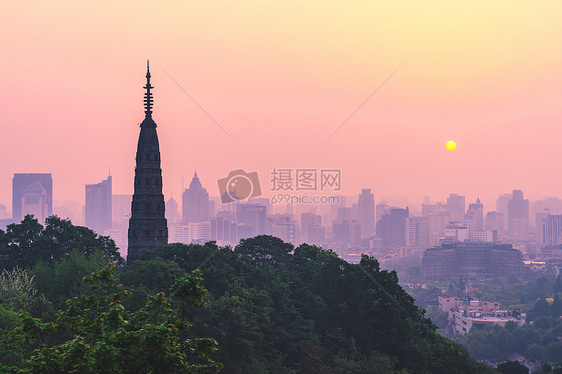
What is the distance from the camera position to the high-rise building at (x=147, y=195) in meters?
51.1

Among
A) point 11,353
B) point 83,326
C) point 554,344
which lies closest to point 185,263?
point 11,353

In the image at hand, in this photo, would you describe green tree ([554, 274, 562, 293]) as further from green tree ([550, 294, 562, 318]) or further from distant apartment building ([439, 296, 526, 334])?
green tree ([550, 294, 562, 318])

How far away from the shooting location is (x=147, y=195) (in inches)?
2026

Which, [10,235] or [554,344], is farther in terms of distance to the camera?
[554,344]

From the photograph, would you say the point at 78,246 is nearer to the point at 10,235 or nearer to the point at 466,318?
the point at 10,235

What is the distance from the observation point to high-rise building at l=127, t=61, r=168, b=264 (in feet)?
168

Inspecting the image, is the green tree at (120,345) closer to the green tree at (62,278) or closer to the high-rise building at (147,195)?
the green tree at (62,278)

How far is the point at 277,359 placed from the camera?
39969 mm

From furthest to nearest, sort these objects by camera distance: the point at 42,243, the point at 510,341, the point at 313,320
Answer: the point at 510,341 → the point at 42,243 → the point at 313,320

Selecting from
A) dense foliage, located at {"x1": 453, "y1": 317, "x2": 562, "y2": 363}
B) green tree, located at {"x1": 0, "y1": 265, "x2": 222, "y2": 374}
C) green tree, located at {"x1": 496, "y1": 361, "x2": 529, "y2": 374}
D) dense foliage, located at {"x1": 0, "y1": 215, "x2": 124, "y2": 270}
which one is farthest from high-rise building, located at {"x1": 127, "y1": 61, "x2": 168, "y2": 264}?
dense foliage, located at {"x1": 453, "y1": 317, "x2": 562, "y2": 363}

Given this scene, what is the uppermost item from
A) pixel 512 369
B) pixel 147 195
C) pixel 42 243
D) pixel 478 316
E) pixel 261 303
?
pixel 147 195

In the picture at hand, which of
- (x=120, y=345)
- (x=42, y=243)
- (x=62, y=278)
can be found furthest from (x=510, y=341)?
(x=120, y=345)

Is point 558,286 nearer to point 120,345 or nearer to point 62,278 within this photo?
point 62,278

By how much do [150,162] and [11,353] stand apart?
23045mm
